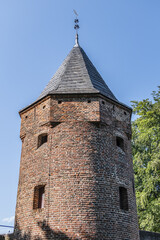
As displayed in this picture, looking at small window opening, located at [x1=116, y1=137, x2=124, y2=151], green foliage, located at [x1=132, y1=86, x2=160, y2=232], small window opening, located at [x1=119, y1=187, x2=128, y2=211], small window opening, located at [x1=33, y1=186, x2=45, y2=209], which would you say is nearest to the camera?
small window opening, located at [x1=33, y1=186, x2=45, y2=209]

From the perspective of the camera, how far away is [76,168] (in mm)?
9117

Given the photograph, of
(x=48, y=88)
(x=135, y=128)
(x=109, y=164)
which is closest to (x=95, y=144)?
(x=109, y=164)

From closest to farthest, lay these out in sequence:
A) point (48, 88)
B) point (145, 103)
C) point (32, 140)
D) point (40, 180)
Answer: point (40, 180) < point (32, 140) < point (48, 88) < point (145, 103)

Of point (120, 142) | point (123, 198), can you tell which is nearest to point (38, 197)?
point (123, 198)

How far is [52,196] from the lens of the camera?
29.0 ft

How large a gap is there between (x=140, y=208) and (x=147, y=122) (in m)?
5.11

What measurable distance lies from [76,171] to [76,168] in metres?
0.10

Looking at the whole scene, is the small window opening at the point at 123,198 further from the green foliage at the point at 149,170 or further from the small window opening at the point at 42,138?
A: the green foliage at the point at 149,170

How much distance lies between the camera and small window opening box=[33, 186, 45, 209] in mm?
9242

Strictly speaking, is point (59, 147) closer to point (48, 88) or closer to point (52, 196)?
point (52, 196)

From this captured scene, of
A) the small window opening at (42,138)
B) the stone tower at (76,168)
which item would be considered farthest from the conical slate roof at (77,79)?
the small window opening at (42,138)

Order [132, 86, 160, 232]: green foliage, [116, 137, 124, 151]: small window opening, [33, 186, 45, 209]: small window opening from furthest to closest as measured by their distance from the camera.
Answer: [132, 86, 160, 232]: green foliage < [116, 137, 124, 151]: small window opening < [33, 186, 45, 209]: small window opening

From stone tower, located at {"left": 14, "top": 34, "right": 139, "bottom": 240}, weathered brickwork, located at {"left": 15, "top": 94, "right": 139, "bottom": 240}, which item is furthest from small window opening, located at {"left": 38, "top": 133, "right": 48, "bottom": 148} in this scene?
weathered brickwork, located at {"left": 15, "top": 94, "right": 139, "bottom": 240}

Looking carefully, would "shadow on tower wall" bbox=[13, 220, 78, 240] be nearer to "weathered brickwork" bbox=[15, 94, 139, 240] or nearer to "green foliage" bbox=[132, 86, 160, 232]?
"weathered brickwork" bbox=[15, 94, 139, 240]
